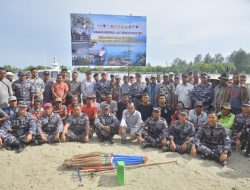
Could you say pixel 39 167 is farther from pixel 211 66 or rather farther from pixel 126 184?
pixel 211 66

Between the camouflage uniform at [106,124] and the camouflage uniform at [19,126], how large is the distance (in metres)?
1.69

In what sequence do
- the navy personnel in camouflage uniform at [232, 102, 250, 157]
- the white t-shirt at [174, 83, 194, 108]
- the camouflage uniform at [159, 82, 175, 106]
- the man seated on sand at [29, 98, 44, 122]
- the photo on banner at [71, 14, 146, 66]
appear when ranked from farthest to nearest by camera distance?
the photo on banner at [71, 14, 146, 66], the camouflage uniform at [159, 82, 175, 106], the white t-shirt at [174, 83, 194, 108], the man seated on sand at [29, 98, 44, 122], the navy personnel in camouflage uniform at [232, 102, 250, 157]

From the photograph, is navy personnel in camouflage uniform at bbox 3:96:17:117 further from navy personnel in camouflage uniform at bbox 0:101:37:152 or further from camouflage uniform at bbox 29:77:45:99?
camouflage uniform at bbox 29:77:45:99

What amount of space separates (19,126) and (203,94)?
5.27 m

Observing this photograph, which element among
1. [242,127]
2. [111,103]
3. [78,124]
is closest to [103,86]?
[111,103]

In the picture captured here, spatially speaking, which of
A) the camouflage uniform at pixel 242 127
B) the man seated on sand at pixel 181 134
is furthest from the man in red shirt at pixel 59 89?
the camouflage uniform at pixel 242 127

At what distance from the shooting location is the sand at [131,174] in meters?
5.61

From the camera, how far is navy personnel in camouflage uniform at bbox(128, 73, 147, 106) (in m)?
9.16

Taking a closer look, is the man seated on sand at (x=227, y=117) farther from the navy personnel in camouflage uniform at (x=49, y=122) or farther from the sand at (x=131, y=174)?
the navy personnel in camouflage uniform at (x=49, y=122)

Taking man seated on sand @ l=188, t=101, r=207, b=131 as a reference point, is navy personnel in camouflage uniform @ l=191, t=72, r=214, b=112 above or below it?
above

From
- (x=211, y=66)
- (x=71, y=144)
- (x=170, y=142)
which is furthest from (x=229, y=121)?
(x=211, y=66)

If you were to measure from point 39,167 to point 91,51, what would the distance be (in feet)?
19.9

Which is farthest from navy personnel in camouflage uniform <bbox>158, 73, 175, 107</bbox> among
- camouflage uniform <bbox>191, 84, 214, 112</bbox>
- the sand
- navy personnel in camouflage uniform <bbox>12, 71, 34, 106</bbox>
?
navy personnel in camouflage uniform <bbox>12, 71, 34, 106</bbox>

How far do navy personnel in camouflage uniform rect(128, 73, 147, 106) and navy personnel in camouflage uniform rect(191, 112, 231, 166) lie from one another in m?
2.64
